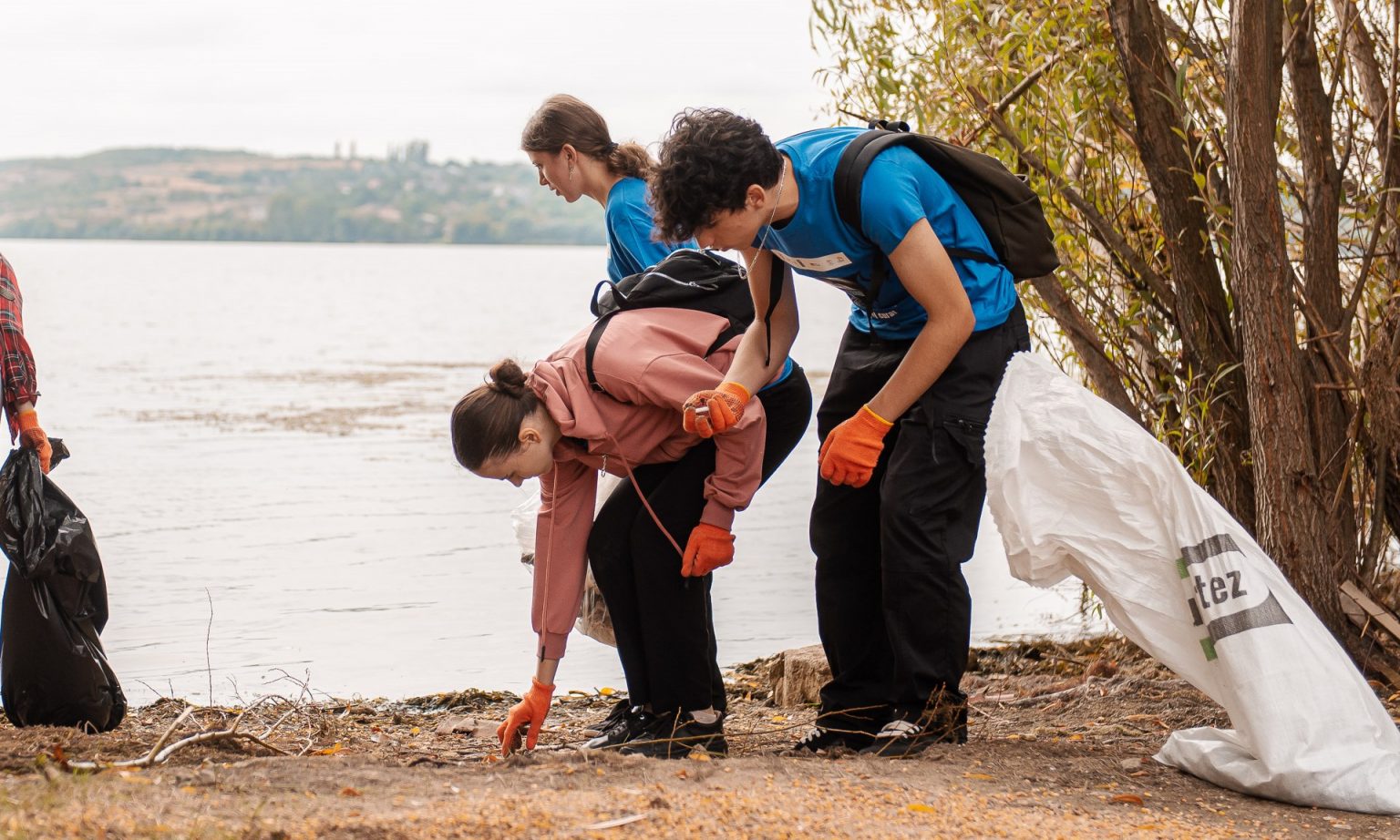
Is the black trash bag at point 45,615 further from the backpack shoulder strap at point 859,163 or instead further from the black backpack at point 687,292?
the backpack shoulder strap at point 859,163

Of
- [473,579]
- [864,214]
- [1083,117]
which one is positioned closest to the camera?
[864,214]

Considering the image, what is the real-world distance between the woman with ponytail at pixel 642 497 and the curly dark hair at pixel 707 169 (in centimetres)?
40

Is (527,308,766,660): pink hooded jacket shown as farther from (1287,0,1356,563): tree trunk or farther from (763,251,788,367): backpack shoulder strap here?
(1287,0,1356,563): tree trunk

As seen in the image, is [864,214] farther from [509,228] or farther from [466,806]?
[509,228]

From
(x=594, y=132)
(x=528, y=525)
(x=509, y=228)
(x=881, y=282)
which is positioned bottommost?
(x=528, y=525)

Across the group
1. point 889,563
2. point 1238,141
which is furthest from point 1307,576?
point 889,563

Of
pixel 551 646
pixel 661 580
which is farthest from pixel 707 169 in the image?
pixel 551 646

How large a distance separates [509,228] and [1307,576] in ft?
279

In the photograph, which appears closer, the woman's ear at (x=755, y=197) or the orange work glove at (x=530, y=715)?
the woman's ear at (x=755, y=197)

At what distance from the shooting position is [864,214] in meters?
2.98

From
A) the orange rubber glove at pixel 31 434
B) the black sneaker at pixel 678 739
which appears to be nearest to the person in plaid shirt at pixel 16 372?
the orange rubber glove at pixel 31 434

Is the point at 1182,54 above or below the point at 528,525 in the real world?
above

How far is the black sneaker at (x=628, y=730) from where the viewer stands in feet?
11.3

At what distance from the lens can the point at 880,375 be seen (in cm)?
335
